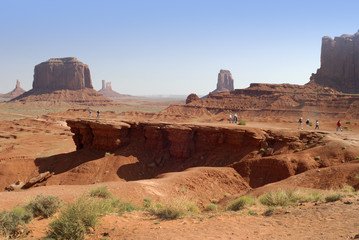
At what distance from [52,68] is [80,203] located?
124465 mm

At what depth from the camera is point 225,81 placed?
14950 centimetres

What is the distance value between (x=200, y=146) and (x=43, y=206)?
14.7 meters

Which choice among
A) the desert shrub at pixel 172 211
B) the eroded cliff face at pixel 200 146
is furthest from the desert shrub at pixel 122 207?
the eroded cliff face at pixel 200 146

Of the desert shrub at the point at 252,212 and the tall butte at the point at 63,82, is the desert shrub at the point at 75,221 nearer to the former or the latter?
the desert shrub at the point at 252,212

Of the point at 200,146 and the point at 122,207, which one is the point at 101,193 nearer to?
the point at 122,207

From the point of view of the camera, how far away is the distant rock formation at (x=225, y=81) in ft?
483

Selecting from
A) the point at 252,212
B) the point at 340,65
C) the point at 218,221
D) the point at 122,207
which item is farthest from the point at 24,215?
the point at 340,65

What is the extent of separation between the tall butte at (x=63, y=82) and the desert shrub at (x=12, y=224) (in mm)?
108524

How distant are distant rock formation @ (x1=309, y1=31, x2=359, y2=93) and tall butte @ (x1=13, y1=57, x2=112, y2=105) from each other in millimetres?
82142

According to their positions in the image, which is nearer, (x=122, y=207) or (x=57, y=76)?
(x=122, y=207)

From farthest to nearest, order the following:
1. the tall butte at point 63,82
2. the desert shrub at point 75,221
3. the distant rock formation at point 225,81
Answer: the distant rock formation at point 225,81 < the tall butte at point 63,82 < the desert shrub at point 75,221

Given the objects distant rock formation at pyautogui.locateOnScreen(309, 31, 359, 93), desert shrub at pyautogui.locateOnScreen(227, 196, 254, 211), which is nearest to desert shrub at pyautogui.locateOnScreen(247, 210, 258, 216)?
desert shrub at pyautogui.locateOnScreen(227, 196, 254, 211)

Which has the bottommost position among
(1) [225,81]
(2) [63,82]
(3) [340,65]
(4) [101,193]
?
(4) [101,193]

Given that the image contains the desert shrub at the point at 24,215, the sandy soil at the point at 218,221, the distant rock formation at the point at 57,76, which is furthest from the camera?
the distant rock formation at the point at 57,76
